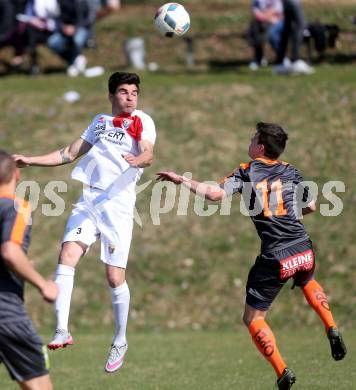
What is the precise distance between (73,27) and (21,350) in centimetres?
1506

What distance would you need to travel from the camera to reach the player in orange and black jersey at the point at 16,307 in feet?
23.1

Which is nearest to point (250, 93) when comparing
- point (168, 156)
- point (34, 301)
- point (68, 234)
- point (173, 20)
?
point (168, 156)

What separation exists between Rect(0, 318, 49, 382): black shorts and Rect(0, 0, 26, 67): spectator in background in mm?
16209

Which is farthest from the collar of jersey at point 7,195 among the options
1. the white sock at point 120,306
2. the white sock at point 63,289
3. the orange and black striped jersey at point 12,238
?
the white sock at point 120,306

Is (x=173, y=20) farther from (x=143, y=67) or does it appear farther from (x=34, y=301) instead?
(x=143, y=67)

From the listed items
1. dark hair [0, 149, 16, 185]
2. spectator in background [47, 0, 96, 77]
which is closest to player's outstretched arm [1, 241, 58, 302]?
dark hair [0, 149, 16, 185]

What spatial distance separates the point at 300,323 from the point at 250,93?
5.76 m

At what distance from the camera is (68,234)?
380 inches

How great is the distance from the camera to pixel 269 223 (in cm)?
934

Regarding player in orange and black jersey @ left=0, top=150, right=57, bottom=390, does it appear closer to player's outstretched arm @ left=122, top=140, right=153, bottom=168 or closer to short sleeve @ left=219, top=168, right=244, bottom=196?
player's outstretched arm @ left=122, top=140, right=153, bottom=168

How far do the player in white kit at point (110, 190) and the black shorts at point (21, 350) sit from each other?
2380 millimetres

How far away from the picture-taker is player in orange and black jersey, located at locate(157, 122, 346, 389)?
9.30m

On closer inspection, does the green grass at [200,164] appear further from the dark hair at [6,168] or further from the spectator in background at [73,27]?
the dark hair at [6,168]

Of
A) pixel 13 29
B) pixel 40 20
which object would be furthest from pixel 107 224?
pixel 13 29
